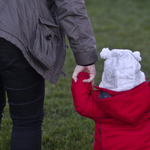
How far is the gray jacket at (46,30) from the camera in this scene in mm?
1650

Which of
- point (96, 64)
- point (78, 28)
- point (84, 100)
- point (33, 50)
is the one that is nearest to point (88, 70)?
point (84, 100)

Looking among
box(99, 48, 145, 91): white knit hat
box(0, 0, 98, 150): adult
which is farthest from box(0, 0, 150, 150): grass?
box(99, 48, 145, 91): white knit hat

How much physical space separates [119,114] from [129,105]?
9 centimetres

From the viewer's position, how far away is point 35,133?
193cm

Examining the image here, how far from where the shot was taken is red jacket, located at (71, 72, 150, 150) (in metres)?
1.80

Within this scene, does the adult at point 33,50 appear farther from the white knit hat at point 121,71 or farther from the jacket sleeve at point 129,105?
the jacket sleeve at point 129,105

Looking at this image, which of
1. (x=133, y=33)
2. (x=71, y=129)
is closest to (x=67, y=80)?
(x=71, y=129)

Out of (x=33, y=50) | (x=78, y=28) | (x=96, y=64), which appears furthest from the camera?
(x=96, y=64)

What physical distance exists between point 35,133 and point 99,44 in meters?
4.88

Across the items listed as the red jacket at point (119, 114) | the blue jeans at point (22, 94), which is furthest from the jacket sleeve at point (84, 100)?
the blue jeans at point (22, 94)

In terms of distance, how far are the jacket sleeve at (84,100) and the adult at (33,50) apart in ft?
Result: 0.40

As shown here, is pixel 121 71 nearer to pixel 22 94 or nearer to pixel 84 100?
pixel 84 100

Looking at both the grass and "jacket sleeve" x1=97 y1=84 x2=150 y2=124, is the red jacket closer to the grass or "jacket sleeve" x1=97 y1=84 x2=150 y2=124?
"jacket sleeve" x1=97 y1=84 x2=150 y2=124

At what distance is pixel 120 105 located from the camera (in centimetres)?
180
